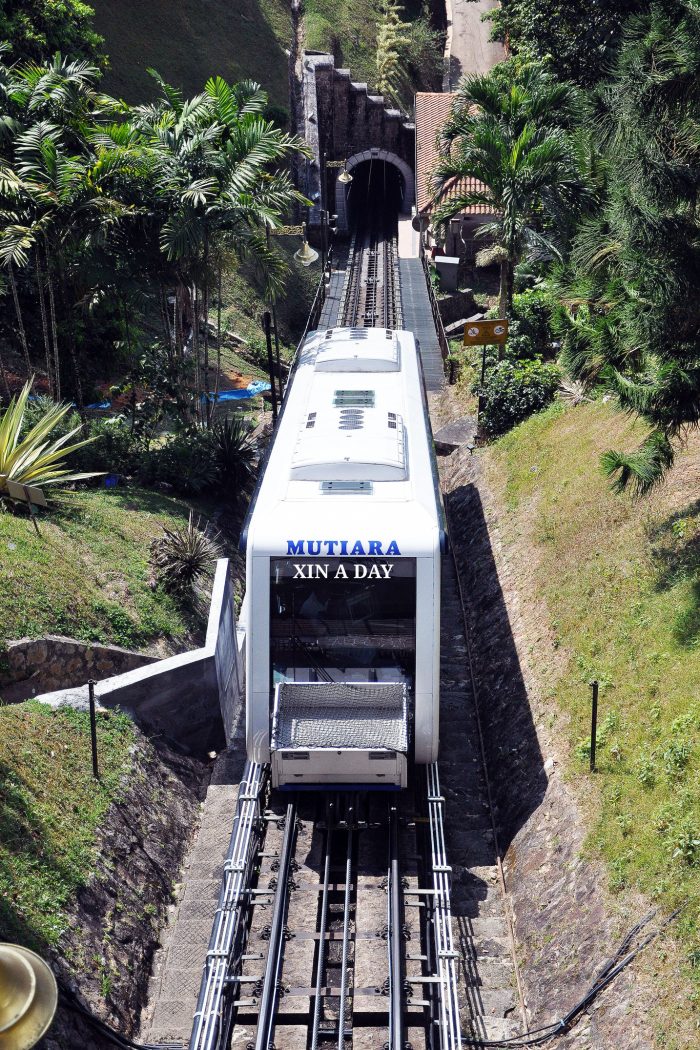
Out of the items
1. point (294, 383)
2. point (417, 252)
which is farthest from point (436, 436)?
point (417, 252)

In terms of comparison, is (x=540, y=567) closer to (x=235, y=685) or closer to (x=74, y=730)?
(x=235, y=685)

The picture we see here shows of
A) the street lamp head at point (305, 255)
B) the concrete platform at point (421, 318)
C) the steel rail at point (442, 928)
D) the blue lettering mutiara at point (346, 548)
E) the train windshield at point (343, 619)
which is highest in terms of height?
the blue lettering mutiara at point (346, 548)

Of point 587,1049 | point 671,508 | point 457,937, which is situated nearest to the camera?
point 587,1049

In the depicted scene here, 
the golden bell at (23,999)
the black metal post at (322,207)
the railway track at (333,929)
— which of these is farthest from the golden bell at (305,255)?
the golden bell at (23,999)

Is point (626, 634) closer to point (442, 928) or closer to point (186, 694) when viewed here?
point (442, 928)

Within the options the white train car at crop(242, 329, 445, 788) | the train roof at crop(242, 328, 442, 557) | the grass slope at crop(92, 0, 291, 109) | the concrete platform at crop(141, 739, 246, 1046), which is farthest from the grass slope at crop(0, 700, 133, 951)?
the grass slope at crop(92, 0, 291, 109)

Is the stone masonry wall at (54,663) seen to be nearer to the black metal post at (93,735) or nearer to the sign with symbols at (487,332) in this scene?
the black metal post at (93,735)
